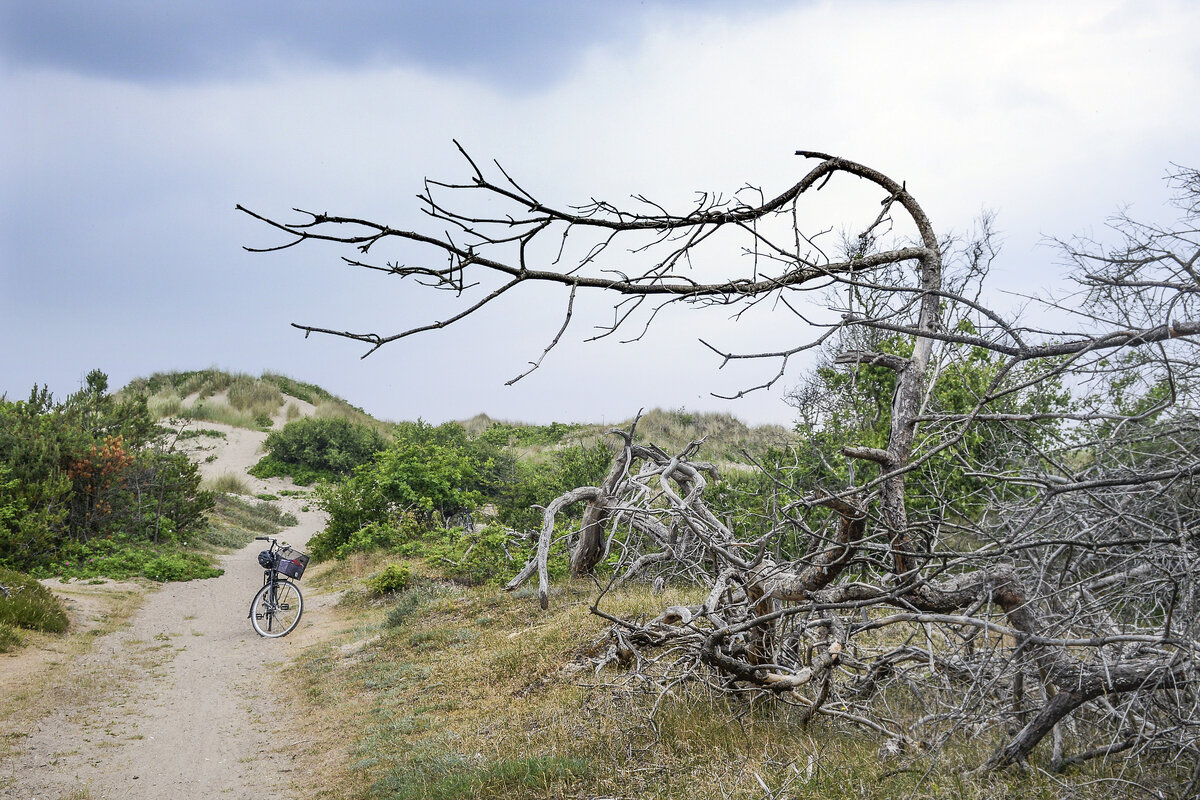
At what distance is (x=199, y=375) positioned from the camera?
40500 millimetres

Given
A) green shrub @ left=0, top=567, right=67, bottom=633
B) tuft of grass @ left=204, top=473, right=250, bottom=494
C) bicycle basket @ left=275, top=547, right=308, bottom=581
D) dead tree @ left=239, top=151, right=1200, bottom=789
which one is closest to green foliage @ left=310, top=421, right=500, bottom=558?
bicycle basket @ left=275, top=547, right=308, bottom=581

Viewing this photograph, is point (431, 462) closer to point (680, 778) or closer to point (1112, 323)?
point (680, 778)

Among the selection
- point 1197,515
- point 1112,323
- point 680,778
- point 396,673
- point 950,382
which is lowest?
point 396,673

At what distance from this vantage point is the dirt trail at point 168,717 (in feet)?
19.5

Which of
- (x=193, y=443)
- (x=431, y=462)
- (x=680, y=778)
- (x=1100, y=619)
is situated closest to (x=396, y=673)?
(x=680, y=778)

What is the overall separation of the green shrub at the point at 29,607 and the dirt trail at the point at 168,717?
658 millimetres

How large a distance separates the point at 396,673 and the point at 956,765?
20.4ft

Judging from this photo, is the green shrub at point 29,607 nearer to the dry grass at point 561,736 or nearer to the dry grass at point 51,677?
the dry grass at point 51,677

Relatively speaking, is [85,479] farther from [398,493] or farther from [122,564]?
[398,493]

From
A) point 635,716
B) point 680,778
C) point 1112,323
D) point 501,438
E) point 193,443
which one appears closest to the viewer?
point 1112,323

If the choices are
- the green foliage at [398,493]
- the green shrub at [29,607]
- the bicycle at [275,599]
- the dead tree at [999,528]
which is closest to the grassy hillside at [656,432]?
the green foliage at [398,493]

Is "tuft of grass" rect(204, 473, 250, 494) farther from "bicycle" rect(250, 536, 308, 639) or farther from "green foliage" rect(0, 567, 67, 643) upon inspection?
"bicycle" rect(250, 536, 308, 639)

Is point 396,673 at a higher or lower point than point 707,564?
lower

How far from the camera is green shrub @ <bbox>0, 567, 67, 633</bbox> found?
9.45 m
